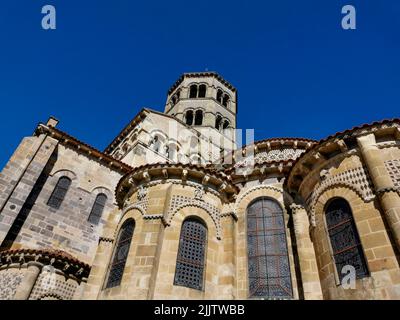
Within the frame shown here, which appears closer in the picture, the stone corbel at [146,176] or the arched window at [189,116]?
the stone corbel at [146,176]

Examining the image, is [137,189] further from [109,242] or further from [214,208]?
[214,208]

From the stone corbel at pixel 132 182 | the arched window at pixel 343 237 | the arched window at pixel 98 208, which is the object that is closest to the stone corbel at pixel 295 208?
the arched window at pixel 343 237

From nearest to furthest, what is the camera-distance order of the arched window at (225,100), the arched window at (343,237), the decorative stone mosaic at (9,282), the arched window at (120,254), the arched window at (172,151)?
the arched window at (343,237) < the arched window at (120,254) < the decorative stone mosaic at (9,282) < the arched window at (172,151) < the arched window at (225,100)

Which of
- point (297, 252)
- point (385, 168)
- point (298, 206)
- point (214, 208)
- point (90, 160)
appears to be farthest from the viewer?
point (90, 160)

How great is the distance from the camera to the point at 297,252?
32.5ft

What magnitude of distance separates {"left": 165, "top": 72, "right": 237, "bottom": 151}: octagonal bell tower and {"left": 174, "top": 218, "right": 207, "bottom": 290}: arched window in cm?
2185

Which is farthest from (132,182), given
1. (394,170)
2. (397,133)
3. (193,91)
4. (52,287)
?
(193,91)

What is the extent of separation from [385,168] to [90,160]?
622 inches

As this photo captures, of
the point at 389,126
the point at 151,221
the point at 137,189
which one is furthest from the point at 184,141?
the point at 389,126

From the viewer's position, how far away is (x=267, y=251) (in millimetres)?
10625

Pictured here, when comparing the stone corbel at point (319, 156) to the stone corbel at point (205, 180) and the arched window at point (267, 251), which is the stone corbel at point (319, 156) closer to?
the arched window at point (267, 251)

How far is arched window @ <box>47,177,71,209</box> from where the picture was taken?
639 inches

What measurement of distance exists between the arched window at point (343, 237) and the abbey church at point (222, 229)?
0.10 ft

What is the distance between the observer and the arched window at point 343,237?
7.95m
